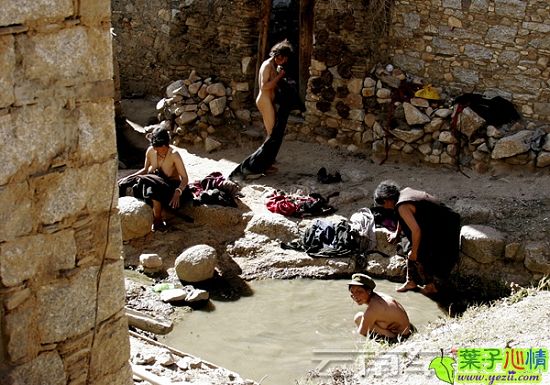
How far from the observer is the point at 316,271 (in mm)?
9023

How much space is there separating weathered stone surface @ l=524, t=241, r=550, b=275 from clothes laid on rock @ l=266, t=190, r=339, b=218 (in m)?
2.38

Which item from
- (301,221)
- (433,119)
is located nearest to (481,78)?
(433,119)

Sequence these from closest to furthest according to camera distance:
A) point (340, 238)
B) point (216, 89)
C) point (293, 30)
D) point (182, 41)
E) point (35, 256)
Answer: point (35, 256) < point (340, 238) < point (216, 89) < point (293, 30) < point (182, 41)

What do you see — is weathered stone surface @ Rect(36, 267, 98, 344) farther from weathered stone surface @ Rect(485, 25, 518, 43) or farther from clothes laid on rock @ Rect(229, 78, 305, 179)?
weathered stone surface @ Rect(485, 25, 518, 43)

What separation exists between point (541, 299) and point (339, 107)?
463cm

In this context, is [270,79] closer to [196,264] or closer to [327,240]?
[327,240]

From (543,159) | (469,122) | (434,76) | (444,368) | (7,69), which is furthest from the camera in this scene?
(434,76)

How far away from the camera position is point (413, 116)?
Answer: 10555 mm

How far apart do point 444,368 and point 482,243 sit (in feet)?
9.47

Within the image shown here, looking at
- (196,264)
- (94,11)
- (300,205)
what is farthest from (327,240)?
(94,11)

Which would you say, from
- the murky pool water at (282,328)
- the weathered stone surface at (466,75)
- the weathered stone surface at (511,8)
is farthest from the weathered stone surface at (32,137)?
the weathered stone surface at (466,75)

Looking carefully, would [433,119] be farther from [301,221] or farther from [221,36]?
[221,36]

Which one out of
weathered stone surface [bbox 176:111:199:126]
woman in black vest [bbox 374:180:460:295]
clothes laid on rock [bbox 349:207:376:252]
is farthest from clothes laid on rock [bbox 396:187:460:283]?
weathered stone surface [bbox 176:111:199:126]

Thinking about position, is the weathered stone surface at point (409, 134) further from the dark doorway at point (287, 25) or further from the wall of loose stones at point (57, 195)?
the wall of loose stones at point (57, 195)
